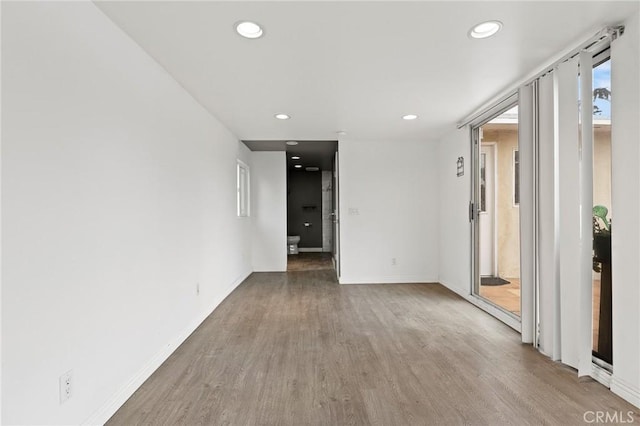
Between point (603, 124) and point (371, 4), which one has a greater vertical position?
point (371, 4)

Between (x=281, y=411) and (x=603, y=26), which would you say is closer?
(x=281, y=411)

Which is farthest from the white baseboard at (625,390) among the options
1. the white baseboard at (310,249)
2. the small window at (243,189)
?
the white baseboard at (310,249)

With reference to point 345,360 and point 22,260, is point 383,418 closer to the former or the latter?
point 345,360

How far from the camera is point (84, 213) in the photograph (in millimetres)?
1730

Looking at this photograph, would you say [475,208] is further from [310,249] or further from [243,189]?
[310,249]

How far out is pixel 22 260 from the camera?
1365 mm

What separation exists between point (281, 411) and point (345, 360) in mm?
771

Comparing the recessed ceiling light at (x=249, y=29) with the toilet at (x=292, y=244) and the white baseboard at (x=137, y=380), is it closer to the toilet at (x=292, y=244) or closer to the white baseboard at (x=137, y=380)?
the white baseboard at (x=137, y=380)

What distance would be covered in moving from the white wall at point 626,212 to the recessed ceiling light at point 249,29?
2097 mm

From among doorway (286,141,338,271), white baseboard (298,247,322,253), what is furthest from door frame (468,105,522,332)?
white baseboard (298,247,322,253)

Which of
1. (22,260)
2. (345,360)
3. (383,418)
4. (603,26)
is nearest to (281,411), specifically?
(383,418)

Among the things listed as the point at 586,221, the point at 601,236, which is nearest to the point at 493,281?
the point at 601,236

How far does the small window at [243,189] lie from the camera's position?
575 cm

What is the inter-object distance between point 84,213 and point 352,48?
1.87 m
